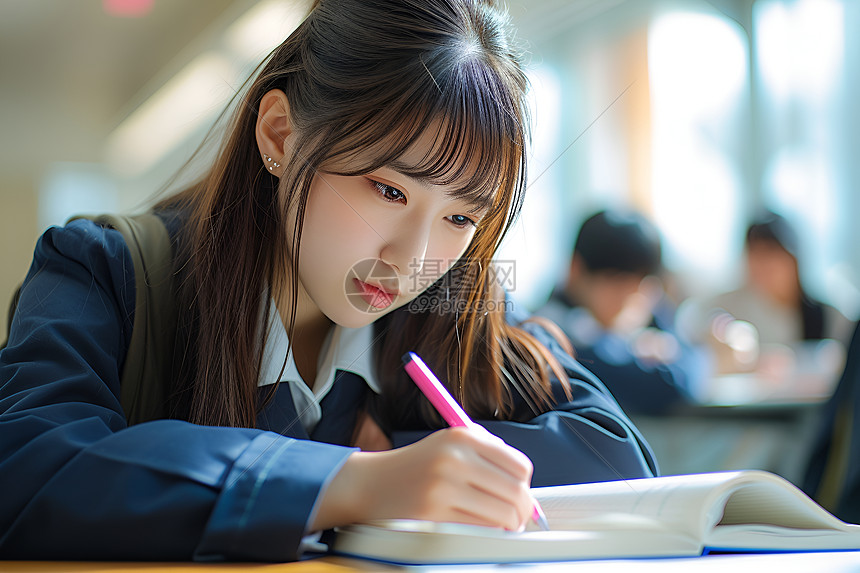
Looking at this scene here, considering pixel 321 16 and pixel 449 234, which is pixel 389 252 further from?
pixel 321 16

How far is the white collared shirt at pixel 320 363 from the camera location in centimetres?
63

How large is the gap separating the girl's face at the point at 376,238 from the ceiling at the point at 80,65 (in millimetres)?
2085

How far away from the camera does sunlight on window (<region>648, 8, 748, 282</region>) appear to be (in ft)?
11.7

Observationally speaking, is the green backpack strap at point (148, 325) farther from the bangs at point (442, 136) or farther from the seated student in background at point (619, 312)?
the seated student in background at point (619, 312)

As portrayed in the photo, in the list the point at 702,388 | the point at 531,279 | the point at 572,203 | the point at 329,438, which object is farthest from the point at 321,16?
the point at 572,203

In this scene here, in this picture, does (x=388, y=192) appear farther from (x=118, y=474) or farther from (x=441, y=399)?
(x=118, y=474)

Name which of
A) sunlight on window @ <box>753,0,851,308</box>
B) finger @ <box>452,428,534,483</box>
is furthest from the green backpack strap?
sunlight on window @ <box>753,0,851,308</box>

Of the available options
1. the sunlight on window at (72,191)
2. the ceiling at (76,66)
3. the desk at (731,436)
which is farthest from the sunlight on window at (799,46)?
the sunlight on window at (72,191)

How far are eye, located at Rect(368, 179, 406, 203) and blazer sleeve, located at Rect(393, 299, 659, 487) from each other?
0.20 metres

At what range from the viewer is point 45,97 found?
2.54 metres

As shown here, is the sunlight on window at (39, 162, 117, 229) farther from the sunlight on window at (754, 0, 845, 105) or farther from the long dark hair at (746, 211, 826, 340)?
the sunlight on window at (754, 0, 845, 105)

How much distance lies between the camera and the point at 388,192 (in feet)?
1.88

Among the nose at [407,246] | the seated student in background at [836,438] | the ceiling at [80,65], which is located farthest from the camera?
the ceiling at [80,65]

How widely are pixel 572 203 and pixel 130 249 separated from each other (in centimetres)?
336
